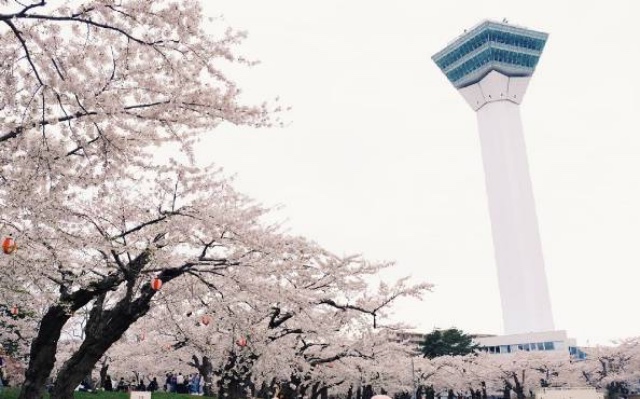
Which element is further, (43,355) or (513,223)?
(513,223)

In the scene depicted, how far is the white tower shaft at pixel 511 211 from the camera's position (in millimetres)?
78188

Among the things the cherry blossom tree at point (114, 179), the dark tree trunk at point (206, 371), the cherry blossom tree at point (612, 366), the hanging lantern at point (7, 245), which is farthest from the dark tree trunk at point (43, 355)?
the cherry blossom tree at point (612, 366)

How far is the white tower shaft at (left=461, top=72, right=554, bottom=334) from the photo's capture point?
78.2 m

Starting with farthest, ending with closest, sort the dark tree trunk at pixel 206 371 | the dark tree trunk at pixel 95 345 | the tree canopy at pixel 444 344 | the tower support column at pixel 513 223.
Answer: the tower support column at pixel 513 223 < the tree canopy at pixel 444 344 < the dark tree trunk at pixel 206 371 < the dark tree trunk at pixel 95 345

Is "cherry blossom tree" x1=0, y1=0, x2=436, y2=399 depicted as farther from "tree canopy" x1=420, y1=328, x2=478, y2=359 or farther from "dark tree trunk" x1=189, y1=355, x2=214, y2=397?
"tree canopy" x1=420, y1=328, x2=478, y2=359

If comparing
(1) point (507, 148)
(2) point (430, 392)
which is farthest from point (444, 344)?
(1) point (507, 148)

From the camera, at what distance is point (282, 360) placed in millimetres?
16844

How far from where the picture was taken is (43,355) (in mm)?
10297

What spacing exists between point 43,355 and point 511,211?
81.3m

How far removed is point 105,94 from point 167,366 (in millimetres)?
28324

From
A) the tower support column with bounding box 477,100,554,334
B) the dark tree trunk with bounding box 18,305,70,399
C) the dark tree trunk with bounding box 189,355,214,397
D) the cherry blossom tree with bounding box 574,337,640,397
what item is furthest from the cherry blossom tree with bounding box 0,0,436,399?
the tower support column with bounding box 477,100,554,334

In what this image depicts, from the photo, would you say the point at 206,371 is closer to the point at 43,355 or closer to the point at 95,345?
the point at 95,345

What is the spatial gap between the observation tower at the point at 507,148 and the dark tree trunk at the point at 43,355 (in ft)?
257

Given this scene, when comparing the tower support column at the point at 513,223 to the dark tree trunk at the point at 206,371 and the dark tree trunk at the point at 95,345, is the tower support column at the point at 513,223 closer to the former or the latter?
A: the dark tree trunk at the point at 206,371
